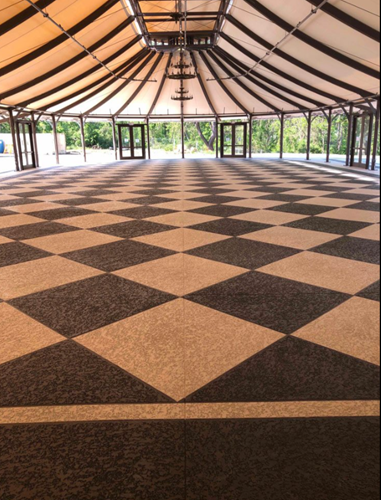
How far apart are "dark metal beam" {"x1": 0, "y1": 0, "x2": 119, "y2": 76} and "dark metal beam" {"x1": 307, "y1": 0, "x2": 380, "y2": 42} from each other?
5.85 meters

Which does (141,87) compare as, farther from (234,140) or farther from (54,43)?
(54,43)

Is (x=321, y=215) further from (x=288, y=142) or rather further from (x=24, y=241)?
(x=288, y=142)

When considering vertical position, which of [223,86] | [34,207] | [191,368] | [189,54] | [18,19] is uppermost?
[189,54]

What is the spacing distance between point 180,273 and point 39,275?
40.7 inches

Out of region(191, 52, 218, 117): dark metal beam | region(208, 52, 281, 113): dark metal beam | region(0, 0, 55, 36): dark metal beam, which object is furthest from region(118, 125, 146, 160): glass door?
region(0, 0, 55, 36): dark metal beam

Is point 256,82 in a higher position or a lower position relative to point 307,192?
higher

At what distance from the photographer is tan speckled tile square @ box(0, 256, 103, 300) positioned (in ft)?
→ 8.86

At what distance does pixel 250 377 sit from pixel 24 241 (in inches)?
125

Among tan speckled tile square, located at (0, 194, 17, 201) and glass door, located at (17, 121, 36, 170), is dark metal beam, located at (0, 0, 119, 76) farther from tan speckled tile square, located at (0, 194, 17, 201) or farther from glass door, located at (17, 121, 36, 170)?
tan speckled tile square, located at (0, 194, 17, 201)

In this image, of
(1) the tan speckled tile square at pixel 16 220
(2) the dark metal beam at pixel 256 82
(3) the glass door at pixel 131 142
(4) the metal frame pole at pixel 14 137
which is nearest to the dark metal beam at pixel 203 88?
(2) the dark metal beam at pixel 256 82

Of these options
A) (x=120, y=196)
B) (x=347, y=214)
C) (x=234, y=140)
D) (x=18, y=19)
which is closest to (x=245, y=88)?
(x=234, y=140)

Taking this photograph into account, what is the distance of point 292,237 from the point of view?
156 inches

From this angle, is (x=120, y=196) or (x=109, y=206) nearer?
(x=109, y=206)

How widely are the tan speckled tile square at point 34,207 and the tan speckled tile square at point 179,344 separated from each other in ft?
14.5
